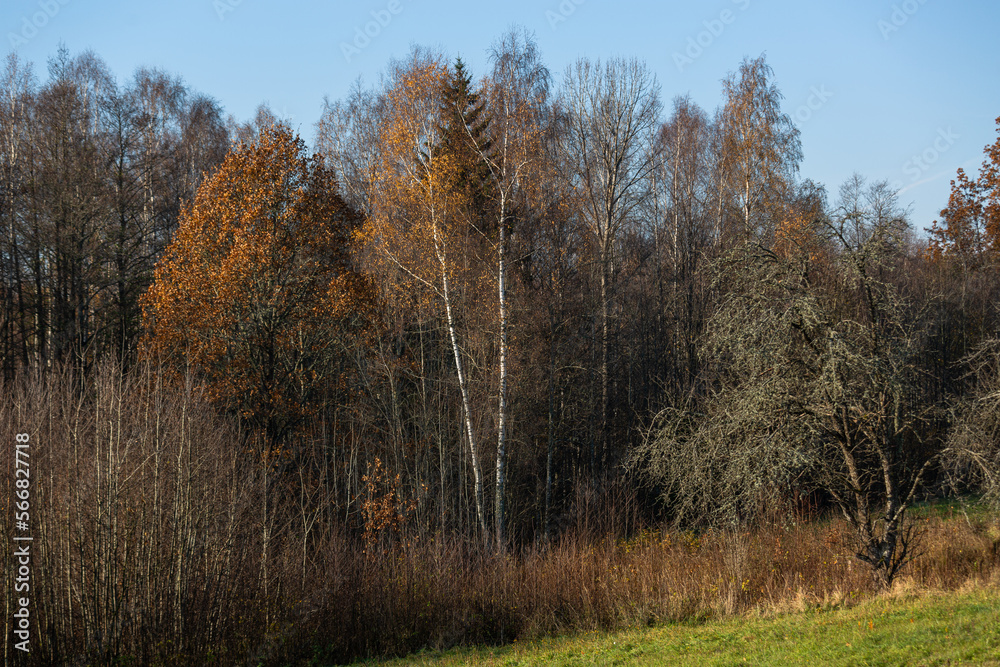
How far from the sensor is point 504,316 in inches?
627

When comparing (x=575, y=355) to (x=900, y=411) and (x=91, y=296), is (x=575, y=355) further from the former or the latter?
(x=91, y=296)

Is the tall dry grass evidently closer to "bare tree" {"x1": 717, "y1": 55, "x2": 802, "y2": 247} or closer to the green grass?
the green grass

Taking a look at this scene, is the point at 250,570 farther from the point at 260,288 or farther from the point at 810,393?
the point at 810,393

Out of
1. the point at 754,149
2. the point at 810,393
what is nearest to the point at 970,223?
the point at 754,149

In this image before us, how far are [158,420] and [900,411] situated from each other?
10.6 meters

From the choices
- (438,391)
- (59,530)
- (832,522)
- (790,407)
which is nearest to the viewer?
(59,530)

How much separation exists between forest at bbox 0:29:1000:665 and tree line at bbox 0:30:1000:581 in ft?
0.35

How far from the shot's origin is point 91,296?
1916cm

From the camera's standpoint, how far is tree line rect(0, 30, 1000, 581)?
10.9 meters

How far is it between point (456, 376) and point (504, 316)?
13.4 ft

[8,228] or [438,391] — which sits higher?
[8,228]

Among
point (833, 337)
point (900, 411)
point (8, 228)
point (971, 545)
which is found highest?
point (8, 228)

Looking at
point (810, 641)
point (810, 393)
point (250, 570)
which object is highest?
point (810, 393)

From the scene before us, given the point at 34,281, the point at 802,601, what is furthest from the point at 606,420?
the point at 34,281
